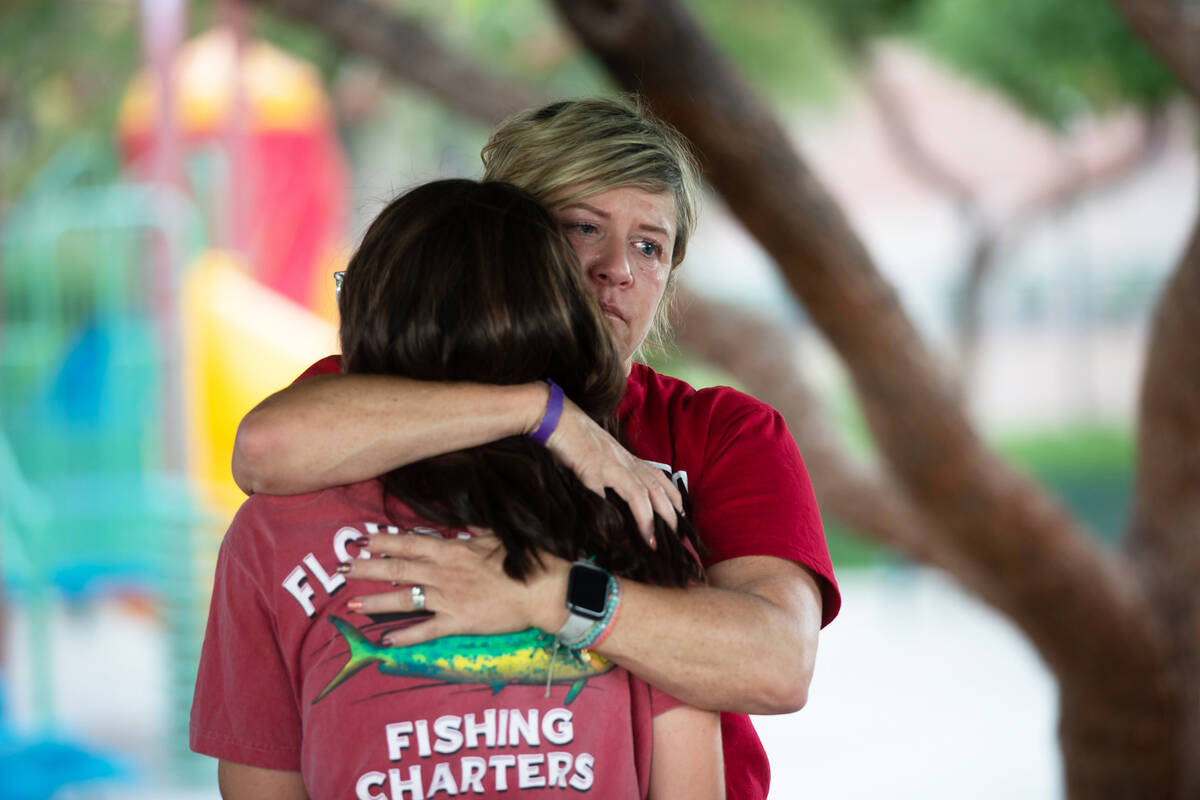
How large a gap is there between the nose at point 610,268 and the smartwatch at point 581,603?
1.62 ft

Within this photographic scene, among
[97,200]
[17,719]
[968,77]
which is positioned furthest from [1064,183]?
[17,719]

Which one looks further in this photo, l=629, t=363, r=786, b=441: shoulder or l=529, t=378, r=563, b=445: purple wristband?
l=629, t=363, r=786, b=441: shoulder

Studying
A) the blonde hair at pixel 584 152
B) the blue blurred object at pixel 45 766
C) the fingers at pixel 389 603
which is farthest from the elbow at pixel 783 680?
the blue blurred object at pixel 45 766

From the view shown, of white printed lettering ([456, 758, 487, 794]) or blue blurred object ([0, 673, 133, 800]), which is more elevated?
blue blurred object ([0, 673, 133, 800])

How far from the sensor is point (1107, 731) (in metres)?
3.43

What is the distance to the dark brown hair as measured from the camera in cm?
117

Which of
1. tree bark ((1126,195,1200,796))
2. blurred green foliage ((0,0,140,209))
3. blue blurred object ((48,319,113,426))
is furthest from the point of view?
blurred green foliage ((0,0,140,209))

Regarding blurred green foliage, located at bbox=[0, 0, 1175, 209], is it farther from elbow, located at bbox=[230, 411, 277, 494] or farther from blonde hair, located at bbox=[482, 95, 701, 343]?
elbow, located at bbox=[230, 411, 277, 494]

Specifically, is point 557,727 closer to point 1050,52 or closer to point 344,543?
point 344,543

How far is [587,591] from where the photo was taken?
116 cm

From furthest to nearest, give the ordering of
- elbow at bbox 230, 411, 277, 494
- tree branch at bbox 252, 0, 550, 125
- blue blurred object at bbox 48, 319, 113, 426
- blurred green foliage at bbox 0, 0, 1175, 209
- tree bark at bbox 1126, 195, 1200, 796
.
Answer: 1. blurred green foliage at bbox 0, 0, 1175, 209
2. blue blurred object at bbox 48, 319, 113, 426
3. tree branch at bbox 252, 0, 550, 125
4. tree bark at bbox 1126, 195, 1200, 796
5. elbow at bbox 230, 411, 277, 494

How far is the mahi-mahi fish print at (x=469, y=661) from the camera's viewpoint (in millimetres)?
1129

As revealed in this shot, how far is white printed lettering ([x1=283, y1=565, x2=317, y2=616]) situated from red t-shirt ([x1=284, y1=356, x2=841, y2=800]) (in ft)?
1.01

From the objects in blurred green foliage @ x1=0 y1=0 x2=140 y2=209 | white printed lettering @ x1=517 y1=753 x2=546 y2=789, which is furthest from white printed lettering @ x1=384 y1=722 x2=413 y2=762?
blurred green foliage @ x1=0 y1=0 x2=140 y2=209
